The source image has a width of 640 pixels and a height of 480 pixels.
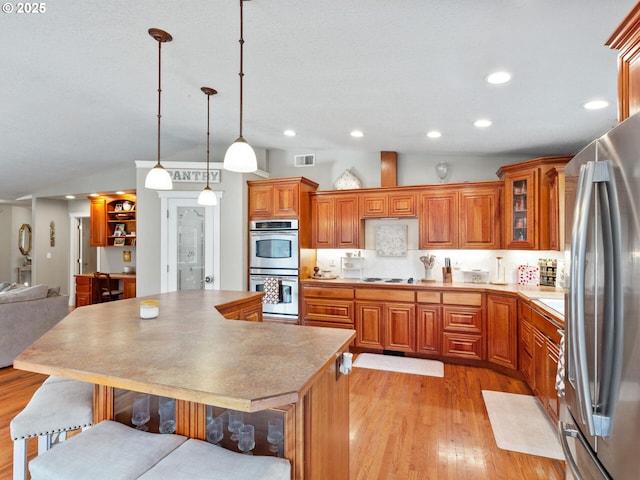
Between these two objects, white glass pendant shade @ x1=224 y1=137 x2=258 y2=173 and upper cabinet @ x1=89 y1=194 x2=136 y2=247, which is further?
upper cabinet @ x1=89 y1=194 x2=136 y2=247

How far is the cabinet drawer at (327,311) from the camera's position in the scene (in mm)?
4523

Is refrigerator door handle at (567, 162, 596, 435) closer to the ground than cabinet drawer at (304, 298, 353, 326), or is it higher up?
higher up

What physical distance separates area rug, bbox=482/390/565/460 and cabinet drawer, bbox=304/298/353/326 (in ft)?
5.85

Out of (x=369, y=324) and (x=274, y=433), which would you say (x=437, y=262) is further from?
(x=274, y=433)

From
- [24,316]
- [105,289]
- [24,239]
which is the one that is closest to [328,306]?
[24,316]

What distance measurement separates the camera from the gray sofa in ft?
12.8

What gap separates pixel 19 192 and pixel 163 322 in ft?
23.6

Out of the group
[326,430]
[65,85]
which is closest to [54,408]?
[326,430]

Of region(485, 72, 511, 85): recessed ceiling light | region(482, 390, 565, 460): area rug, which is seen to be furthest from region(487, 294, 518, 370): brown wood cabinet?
region(485, 72, 511, 85): recessed ceiling light

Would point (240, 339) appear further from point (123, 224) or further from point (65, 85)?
point (123, 224)

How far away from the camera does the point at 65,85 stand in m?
3.33

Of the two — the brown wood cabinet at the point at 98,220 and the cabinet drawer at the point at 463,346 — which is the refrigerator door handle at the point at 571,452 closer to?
the cabinet drawer at the point at 463,346

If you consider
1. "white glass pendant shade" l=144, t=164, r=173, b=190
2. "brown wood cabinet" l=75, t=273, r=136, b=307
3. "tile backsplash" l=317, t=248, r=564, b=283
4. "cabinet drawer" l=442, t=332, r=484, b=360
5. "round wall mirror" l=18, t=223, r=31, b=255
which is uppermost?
"white glass pendant shade" l=144, t=164, r=173, b=190

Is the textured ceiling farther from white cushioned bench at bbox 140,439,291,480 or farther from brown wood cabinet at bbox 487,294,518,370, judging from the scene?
white cushioned bench at bbox 140,439,291,480
